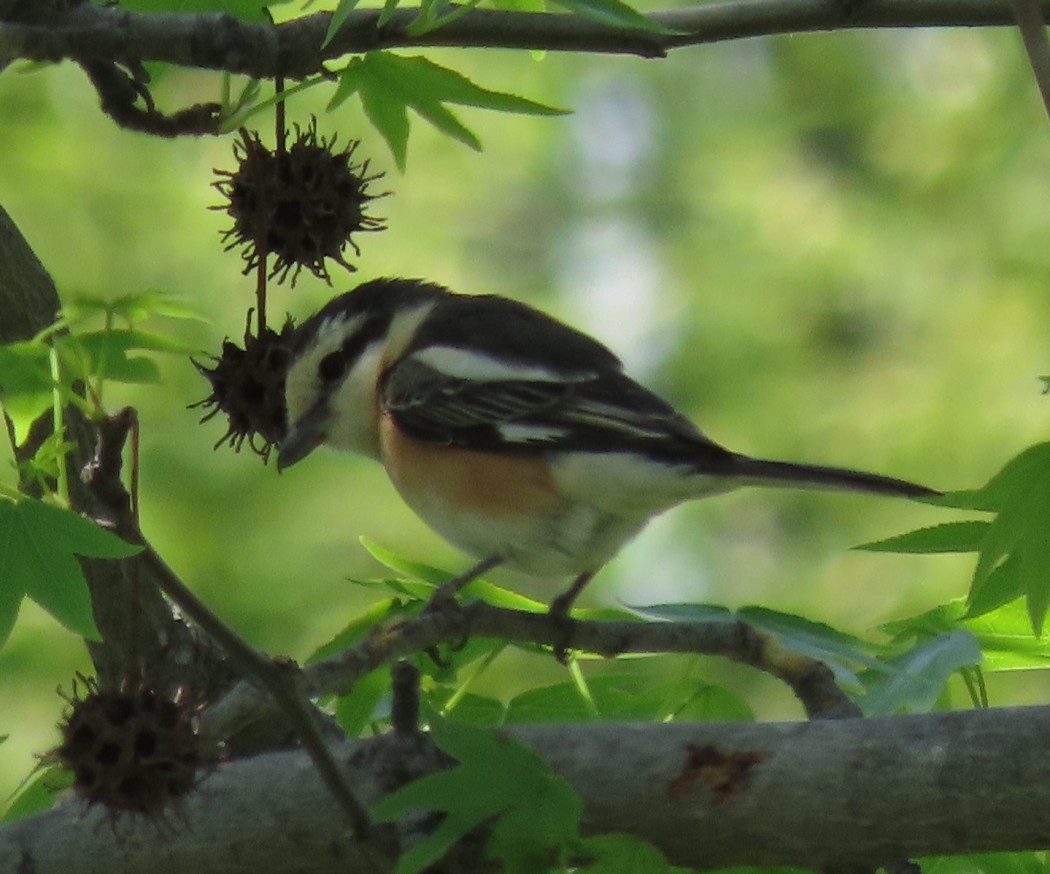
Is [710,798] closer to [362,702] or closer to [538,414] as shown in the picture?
[362,702]

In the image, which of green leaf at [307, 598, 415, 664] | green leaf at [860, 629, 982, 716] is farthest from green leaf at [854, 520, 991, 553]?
green leaf at [307, 598, 415, 664]

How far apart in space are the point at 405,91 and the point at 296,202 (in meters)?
0.27

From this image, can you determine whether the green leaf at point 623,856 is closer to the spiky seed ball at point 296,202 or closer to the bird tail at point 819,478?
the bird tail at point 819,478

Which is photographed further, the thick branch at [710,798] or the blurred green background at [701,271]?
the blurred green background at [701,271]

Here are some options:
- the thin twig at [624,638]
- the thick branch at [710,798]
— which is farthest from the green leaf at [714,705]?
the thick branch at [710,798]

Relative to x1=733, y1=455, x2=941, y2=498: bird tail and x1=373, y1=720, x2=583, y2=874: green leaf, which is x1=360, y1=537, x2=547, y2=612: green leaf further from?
x1=373, y1=720, x2=583, y2=874: green leaf

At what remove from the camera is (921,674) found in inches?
99.5

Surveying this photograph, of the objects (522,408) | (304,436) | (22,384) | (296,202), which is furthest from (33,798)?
(522,408)

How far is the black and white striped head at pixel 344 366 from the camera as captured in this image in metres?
4.21

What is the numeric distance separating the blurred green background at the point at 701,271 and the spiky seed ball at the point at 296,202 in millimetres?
3843

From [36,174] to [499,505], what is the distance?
4940 millimetres

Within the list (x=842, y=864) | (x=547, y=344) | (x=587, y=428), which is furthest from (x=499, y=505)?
(x=842, y=864)

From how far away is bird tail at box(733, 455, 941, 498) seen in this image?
2.92 metres

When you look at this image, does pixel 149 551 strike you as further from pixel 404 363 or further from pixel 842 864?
pixel 404 363
